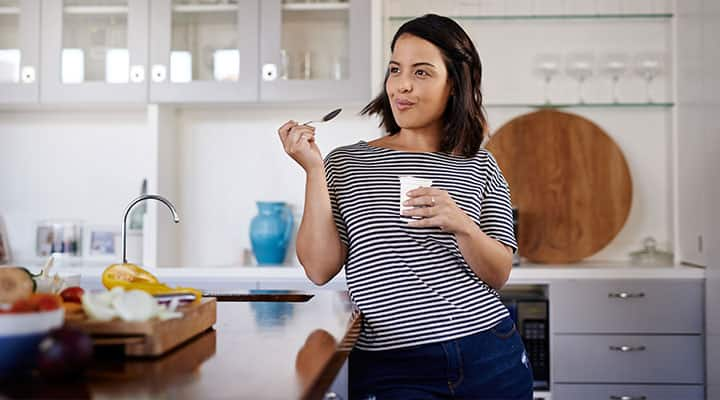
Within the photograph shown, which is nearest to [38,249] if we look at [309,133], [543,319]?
[543,319]

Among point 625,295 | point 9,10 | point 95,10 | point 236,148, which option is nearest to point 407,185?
point 625,295

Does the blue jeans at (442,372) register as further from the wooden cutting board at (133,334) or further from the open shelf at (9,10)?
the open shelf at (9,10)

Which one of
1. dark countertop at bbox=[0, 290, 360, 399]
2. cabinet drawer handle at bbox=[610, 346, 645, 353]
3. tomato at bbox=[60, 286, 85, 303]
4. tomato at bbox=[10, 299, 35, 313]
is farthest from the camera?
cabinet drawer handle at bbox=[610, 346, 645, 353]

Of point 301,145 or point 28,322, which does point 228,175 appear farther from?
point 28,322

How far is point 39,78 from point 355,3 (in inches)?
52.0

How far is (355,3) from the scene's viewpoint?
3199 millimetres

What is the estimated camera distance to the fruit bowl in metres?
0.91

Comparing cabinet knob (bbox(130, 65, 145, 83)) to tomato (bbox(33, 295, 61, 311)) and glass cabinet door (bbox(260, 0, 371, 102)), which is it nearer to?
glass cabinet door (bbox(260, 0, 371, 102))

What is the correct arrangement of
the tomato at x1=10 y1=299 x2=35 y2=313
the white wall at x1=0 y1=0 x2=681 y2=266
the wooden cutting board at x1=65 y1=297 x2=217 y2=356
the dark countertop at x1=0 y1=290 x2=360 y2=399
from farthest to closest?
1. the white wall at x1=0 y1=0 x2=681 y2=266
2. the wooden cutting board at x1=65 y1=297 x2=217 y2=356
3. the tomato at x1=10 y1=299 x2=35 y2=313
4. the dark countertop at x1=0 y1=290 x2=360 y2=399

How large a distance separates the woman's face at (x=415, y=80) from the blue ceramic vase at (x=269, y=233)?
162 cm

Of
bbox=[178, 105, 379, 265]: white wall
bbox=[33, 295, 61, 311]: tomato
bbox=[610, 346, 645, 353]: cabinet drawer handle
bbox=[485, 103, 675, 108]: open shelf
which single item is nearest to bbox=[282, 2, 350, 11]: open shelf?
bbox=[178, 105, 379, 265]: white wall

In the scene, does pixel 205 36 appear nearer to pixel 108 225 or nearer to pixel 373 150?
pixel 108 225

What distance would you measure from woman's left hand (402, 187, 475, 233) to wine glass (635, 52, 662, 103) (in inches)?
83.7

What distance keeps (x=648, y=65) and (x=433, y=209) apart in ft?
7.15
